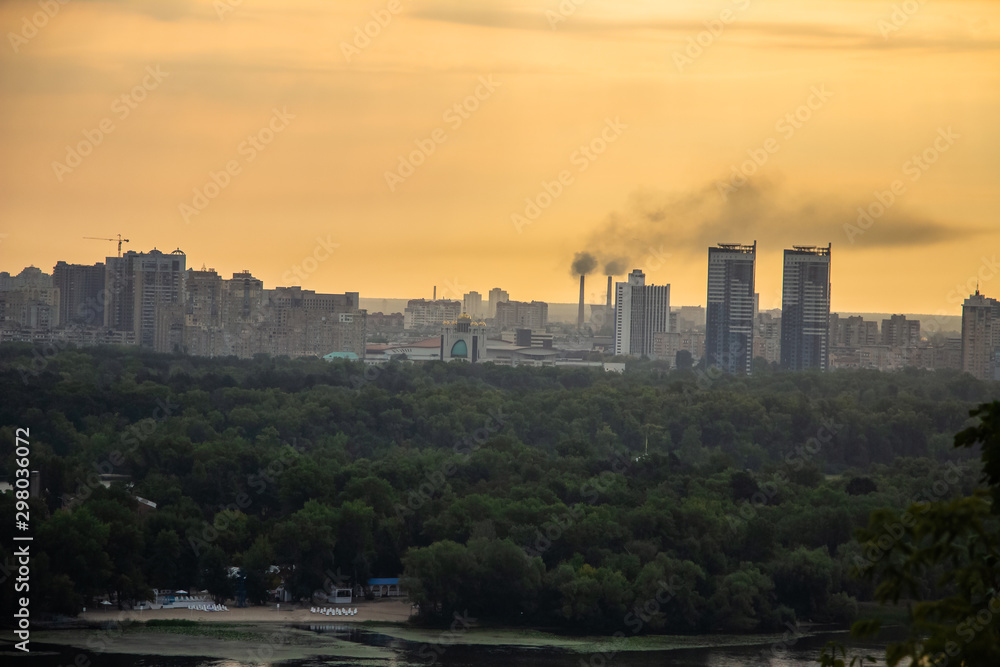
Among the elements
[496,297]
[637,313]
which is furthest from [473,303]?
[637,313]

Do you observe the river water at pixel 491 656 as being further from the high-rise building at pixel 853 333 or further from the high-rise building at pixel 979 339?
the high-rise building at pixel 853 333

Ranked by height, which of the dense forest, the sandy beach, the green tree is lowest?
the sandy beach

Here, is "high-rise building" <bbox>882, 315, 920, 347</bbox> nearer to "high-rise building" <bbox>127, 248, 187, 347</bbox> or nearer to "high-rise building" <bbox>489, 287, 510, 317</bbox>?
"high-rise building" <bbox>127, 248, 187, 347</bbox>

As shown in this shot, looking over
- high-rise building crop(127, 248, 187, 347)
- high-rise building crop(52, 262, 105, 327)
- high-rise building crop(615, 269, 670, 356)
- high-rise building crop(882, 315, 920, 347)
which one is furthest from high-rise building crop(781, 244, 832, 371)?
high-rise building crop(52, 262, 105, 327)

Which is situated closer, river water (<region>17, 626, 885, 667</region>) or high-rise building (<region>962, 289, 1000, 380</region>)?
river water (<region>17, 626, 885, 667</region>)

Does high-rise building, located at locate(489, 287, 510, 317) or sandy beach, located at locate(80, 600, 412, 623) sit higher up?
high-rise building, located at locate(489, 287, 510, 317)

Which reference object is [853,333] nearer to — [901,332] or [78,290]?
[901,332]

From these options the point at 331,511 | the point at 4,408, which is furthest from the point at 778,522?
the point at 4,408
